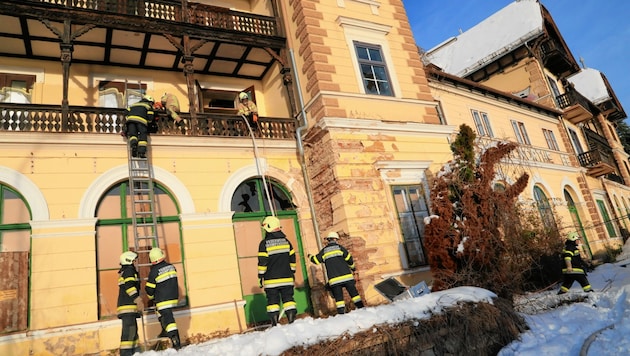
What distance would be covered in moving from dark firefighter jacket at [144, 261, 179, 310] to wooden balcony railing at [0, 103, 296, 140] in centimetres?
433

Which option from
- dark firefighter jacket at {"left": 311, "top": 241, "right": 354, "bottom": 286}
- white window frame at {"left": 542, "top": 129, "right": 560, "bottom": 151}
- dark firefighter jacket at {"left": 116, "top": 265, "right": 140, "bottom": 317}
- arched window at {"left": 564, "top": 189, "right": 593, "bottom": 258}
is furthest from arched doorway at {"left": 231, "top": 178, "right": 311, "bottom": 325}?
white window frame at {"left": 542, "top": 129, "right": 560, "bottom": 151}

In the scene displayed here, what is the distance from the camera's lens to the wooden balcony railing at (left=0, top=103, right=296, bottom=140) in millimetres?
9352

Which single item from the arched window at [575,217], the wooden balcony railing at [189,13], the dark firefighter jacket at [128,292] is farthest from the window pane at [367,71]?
the arched window at [575,217]

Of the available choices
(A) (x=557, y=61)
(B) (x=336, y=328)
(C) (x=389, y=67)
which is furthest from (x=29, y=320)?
(A) (x=557, y=61)

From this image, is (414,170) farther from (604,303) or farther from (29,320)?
(29,320)

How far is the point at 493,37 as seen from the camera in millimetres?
25719

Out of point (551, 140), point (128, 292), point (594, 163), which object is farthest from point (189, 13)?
point (594, 163)

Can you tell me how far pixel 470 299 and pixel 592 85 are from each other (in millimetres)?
32275

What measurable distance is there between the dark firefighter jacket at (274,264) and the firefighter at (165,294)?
4.86 ft

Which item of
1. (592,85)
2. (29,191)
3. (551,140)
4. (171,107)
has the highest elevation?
(592,85)

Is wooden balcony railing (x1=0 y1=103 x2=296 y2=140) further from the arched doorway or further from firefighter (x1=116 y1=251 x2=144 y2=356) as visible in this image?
firefighter (x1=116 y1=251 x2=144 y2=356)

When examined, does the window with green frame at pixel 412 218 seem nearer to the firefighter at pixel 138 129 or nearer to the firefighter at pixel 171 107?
the firefighter at pixel 171 107

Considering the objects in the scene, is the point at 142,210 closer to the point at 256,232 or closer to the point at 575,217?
the point at 256,232

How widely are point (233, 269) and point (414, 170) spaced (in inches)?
216
